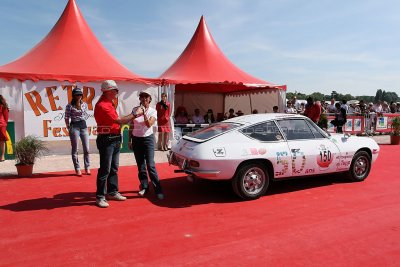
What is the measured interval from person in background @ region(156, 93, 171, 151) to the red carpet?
462 cm

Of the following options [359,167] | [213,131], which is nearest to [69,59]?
[213,131]

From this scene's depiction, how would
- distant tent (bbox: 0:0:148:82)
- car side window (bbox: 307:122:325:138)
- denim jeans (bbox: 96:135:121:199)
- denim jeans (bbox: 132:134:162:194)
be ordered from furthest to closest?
1. distant tent (bbox: 0:0:148:82)
2. car side window (bbox: 307:122:325:138)
3. denim jeans (bbox: 132:134:162:194)
4. denim jeans (bbox: 96:135:121:199)

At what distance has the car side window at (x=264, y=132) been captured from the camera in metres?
5.68

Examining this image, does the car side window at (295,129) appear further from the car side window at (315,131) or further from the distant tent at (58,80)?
the distant tent at (58,80)

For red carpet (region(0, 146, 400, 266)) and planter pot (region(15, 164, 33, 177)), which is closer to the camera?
red carpet (region(0, 146, 400, 266))

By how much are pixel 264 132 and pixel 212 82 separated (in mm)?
7293

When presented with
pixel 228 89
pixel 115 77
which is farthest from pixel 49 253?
pixel 228 89

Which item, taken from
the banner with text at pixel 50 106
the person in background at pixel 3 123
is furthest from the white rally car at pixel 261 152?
the person in background at pixel 3 123

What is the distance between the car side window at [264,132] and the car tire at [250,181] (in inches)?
20.4

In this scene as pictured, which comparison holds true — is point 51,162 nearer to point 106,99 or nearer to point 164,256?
point 106,99

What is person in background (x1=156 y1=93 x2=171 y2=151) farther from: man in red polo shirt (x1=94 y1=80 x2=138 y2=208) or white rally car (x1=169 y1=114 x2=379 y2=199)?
man in red polo shirt (x1=94 y1=80 x2=138 y2=208)

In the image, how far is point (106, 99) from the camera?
508cm

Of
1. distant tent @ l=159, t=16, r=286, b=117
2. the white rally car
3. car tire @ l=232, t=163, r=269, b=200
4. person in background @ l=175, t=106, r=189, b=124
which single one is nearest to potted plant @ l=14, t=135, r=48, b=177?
the white rally car

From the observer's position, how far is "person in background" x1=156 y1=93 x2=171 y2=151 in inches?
427
